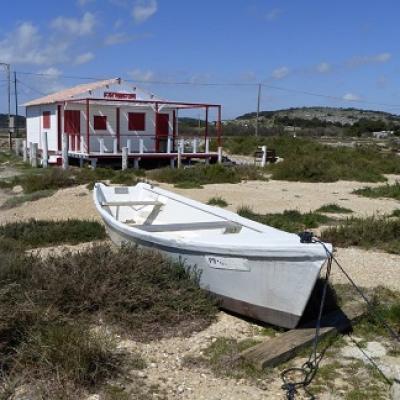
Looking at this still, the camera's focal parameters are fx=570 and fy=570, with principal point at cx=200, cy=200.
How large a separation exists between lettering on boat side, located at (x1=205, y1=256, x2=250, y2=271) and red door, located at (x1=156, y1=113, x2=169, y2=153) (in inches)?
779

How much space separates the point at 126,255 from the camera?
607 centimetres

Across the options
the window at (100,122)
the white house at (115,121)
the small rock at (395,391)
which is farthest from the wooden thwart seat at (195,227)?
the window at (100,122)

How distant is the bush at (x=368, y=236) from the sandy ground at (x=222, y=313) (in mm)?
323

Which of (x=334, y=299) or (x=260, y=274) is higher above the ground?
(x=260, y=274)

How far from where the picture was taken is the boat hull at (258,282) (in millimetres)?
5039

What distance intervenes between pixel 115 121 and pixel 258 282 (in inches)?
802

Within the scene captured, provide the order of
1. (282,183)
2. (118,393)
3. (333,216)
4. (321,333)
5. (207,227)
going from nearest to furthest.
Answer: (118,393), (321,333), (207,227), (333,216), (282,183)

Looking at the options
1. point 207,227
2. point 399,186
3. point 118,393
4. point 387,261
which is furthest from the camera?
point 399,186

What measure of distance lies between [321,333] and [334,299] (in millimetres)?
1082

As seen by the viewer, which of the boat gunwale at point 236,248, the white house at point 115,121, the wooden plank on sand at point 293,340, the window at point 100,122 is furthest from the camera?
the window at point 100,122

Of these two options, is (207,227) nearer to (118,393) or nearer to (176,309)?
(176,309)

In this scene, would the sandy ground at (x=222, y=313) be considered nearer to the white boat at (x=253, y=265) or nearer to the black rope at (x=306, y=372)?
the black rope at (x=306, y=372)

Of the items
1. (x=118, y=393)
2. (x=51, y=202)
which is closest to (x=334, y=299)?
(x=118, y=393)

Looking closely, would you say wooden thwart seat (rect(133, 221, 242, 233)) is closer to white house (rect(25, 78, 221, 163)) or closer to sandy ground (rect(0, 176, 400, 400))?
sandy ground (rect(0, 176, 400, 400))
